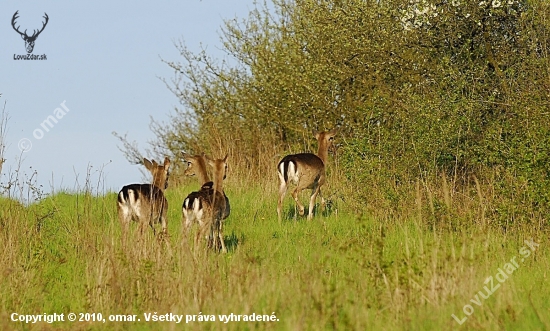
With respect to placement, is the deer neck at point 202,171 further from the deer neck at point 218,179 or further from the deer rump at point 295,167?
the deer rump at point 295,167

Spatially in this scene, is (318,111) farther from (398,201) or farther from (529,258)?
(529,258)

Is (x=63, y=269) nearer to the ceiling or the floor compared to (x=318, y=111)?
nearer to the floor

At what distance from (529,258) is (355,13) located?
25.7 feet

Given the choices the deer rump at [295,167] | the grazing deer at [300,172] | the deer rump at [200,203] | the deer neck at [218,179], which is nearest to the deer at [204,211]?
the deer rump at [200,203]

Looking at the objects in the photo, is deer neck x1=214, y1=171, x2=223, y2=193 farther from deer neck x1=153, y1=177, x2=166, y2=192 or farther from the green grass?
the green grass

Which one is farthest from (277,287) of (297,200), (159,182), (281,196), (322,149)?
(322,149)

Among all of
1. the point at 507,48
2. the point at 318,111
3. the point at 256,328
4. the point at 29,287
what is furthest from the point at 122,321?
the point at 318,111

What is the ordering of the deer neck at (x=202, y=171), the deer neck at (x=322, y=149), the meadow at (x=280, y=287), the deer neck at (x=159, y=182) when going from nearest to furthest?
1. the meadow at (x=280, y=287)
2. the deer neck at (x=159, y=182)
3. the deer neck at (x=202, y=171)
4. the deer neck at (x=322, y=149)

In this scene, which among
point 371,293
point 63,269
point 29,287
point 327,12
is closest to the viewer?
point 371,293

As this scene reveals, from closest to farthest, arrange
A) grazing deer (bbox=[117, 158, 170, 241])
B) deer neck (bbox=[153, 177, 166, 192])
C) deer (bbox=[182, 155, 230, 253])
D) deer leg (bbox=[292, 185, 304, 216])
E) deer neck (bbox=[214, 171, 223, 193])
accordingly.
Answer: deer (bbox=[182, 155, 230, 253]), grazing deer (bbox=[117, 158, 170, 241]), deer neck (bbox=[214, 171, 223, 193]), deer neck (bbox=[153, 177, 166, 192]), deer leg (bbox=[292, 185, 304, 216])

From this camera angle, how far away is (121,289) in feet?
24.0

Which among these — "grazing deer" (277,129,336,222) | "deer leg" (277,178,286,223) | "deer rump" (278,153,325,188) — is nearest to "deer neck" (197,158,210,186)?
"deer leg" (277,178,286,223)

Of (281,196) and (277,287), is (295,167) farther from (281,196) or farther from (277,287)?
(277,287)

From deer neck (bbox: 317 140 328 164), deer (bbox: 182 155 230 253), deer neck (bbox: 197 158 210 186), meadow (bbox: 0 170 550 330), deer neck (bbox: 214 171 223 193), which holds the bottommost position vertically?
meadow (bbox: 0 170 550 330)
